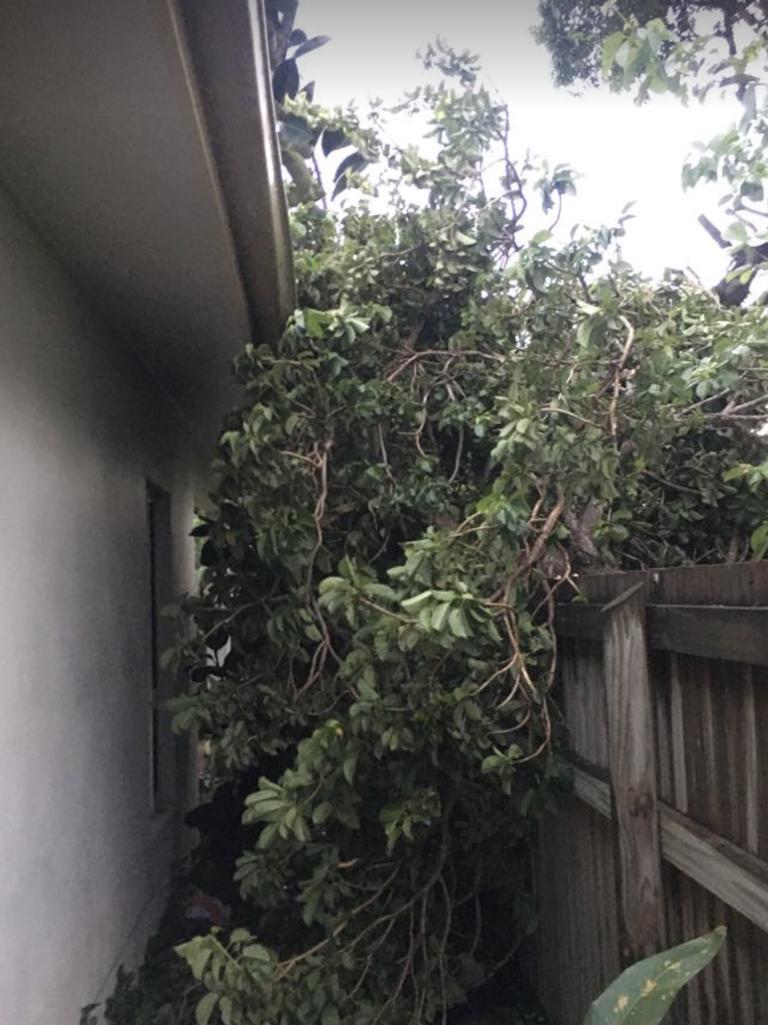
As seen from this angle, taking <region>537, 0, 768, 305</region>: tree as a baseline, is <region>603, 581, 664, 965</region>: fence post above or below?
below

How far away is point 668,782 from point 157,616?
12.4 feet

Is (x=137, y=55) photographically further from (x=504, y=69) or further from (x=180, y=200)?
(x=504, y=69)

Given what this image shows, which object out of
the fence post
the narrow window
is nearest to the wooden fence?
the fence post

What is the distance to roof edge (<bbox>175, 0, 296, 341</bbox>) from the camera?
2.11 metres

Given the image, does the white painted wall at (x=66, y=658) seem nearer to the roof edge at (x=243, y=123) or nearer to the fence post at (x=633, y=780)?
the roof edge at (x=243, y=123)

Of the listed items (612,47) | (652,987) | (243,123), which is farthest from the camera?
(612,47)

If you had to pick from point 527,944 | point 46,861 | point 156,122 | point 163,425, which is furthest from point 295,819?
point 163,425

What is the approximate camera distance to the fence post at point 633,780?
251 cm

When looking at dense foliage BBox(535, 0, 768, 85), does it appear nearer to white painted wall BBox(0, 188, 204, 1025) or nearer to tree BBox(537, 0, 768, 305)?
tree BBox(537, 0, 768, 305)

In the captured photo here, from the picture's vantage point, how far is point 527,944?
4.18 metres

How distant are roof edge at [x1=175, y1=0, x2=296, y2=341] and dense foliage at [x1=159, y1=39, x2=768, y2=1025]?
0.47 m

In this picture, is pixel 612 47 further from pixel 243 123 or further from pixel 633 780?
pixel 633 780

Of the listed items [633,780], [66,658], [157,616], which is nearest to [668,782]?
[633,780]

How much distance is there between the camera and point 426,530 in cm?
398
